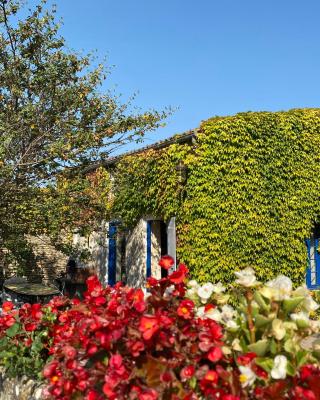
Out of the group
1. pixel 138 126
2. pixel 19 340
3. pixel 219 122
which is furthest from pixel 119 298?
pixel 219 122

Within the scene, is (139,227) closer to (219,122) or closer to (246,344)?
(219,122)

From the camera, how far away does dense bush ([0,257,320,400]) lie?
2357mm

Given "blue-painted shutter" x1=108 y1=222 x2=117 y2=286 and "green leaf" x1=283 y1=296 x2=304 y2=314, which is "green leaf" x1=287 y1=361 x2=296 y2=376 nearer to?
"green leaf" x1=283 y1=296 x2=304 y2=314

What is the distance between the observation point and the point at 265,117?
11.0 m

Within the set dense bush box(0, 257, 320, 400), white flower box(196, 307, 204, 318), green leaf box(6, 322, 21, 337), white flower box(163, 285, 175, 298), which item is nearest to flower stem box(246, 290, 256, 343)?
dense bush box(0, 257, 320, 400)

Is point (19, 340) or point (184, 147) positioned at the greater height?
point (184, 147)

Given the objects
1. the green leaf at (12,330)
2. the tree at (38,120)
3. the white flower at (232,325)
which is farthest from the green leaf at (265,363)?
the tree at (38,120)

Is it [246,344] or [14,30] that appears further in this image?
[14,30]

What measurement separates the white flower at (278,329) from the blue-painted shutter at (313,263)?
9644 mm

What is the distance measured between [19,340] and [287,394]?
2620 millimetres

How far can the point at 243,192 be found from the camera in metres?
10.5

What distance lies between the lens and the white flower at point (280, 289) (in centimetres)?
255

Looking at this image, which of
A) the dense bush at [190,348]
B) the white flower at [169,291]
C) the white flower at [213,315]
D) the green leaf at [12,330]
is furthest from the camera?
the green leaf at [12,330]

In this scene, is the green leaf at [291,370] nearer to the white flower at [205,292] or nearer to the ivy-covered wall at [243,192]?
the white flower at [205,292]
